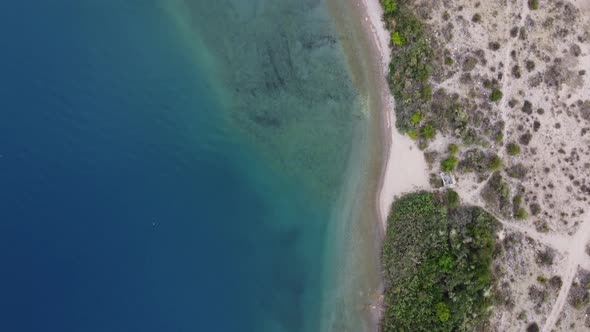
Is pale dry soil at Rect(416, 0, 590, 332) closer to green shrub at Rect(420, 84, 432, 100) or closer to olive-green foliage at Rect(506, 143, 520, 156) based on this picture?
olive-green foliage at Rect(506, 143, 520, 156)

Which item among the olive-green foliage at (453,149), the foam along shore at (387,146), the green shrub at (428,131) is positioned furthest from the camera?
the foam along shore at (387,146)

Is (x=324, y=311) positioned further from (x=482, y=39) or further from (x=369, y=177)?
(x=482, y=39)

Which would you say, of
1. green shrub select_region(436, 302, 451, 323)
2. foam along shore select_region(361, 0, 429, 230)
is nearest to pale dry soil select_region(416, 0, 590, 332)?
foam along shore select_region(361, 0, 429, 230)

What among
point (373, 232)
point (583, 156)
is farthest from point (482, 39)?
point (373, 232)

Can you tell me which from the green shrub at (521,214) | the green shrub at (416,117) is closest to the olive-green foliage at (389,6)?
the green shrub at (416,117)

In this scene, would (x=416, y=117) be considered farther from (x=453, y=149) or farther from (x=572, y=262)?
(x=572, y=262)

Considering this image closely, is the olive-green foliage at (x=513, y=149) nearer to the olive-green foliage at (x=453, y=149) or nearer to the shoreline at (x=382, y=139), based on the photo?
the olive-green foliage at (x=453, y=149)
